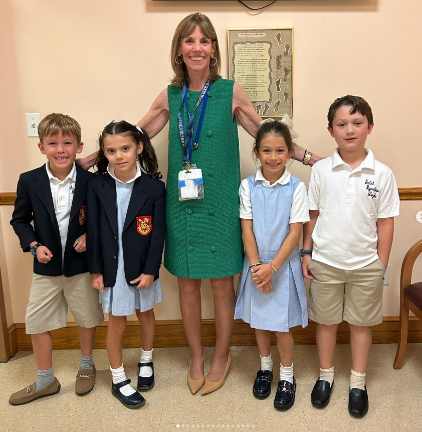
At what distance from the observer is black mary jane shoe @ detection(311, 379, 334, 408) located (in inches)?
72.1

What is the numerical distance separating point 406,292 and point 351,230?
0.60 m

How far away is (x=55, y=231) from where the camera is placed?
5.77 feet

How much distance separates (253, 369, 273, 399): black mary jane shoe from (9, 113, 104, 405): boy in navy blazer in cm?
81

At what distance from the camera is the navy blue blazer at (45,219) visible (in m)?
1.74

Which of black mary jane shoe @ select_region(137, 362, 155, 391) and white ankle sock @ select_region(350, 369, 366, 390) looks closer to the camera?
white ankle sock @ select_region(350, 369, 366, 390)

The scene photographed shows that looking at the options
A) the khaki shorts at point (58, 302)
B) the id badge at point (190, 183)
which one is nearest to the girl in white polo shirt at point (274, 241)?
the id badge at point (190, 183)

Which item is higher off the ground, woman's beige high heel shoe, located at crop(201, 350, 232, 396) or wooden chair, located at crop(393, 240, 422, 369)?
wooden chair, located at crop(393, 240, 422, 369)

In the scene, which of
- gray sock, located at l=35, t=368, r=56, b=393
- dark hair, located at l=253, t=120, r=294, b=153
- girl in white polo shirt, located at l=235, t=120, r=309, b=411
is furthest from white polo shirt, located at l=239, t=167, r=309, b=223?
gray sock, located at l=35, t=368, r=56, b=393

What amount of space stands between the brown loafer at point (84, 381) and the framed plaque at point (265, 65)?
1.57 metres

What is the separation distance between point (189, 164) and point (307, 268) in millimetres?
693

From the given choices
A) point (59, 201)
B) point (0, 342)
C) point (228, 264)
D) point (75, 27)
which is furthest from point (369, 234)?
point (0, 342)

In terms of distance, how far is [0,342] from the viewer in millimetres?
2213

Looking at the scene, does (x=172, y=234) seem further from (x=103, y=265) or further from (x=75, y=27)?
(x=75, y=27)

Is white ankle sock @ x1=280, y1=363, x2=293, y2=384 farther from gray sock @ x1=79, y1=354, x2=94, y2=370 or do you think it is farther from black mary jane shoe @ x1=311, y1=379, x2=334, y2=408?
gray sock @ x1=79, y1=354, x2=94, y2=370
